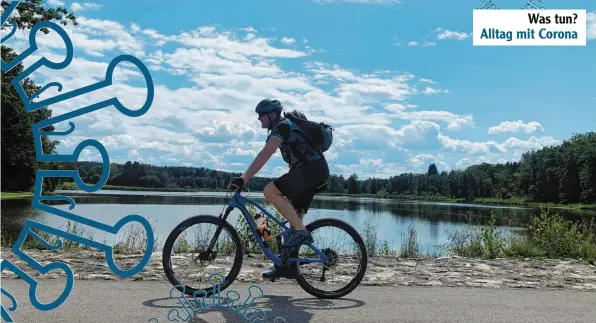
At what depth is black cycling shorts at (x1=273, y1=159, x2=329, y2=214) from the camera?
5.77 meters

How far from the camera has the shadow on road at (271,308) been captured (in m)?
4.98

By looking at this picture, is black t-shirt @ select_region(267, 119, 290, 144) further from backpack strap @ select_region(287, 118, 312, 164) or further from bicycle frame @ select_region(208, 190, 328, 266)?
bicycle frame @ select_region(208, 190, 328, 266)

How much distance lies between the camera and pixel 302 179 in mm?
5770

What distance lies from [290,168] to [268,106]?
69 centimetres

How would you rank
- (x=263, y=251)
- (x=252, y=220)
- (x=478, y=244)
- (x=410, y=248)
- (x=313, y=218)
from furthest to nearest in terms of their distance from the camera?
(x=313, y=218) → (x=478, y=244) → (x=410, y=248) → (x=252, y=220) → (x=263, y=251)

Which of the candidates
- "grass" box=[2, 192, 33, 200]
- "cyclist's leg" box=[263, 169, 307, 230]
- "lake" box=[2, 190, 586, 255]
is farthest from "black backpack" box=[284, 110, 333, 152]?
"grass" box=[2, 192, 33, 200]

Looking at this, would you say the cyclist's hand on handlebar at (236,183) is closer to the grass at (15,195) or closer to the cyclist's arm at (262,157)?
the cyclist's arm at (262,157)

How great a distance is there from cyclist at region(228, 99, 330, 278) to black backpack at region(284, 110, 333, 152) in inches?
1.9

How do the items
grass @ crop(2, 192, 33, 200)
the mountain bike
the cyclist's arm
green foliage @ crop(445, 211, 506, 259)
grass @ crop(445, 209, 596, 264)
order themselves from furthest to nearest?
grass @ crop(2, 192, 33, 200)
green foliage @ crop(445, 211, 506, 259)
grass @ crop(445, 209, 596, 264)
the mountain bike
the cyclist's arm

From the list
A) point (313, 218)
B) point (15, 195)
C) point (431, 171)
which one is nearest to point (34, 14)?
point (313, 218)

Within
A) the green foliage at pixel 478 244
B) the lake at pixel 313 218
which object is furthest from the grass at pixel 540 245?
the lake at pixel 313 218

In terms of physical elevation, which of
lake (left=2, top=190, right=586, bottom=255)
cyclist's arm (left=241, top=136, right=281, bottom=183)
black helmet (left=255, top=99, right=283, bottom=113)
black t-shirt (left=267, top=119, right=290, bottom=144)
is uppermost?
black helmet (left=255, top=99, right=283, bottom=113)

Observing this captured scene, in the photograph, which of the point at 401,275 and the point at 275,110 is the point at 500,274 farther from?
the point at 275,110

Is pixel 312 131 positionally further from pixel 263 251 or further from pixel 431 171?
pixel 431 171
